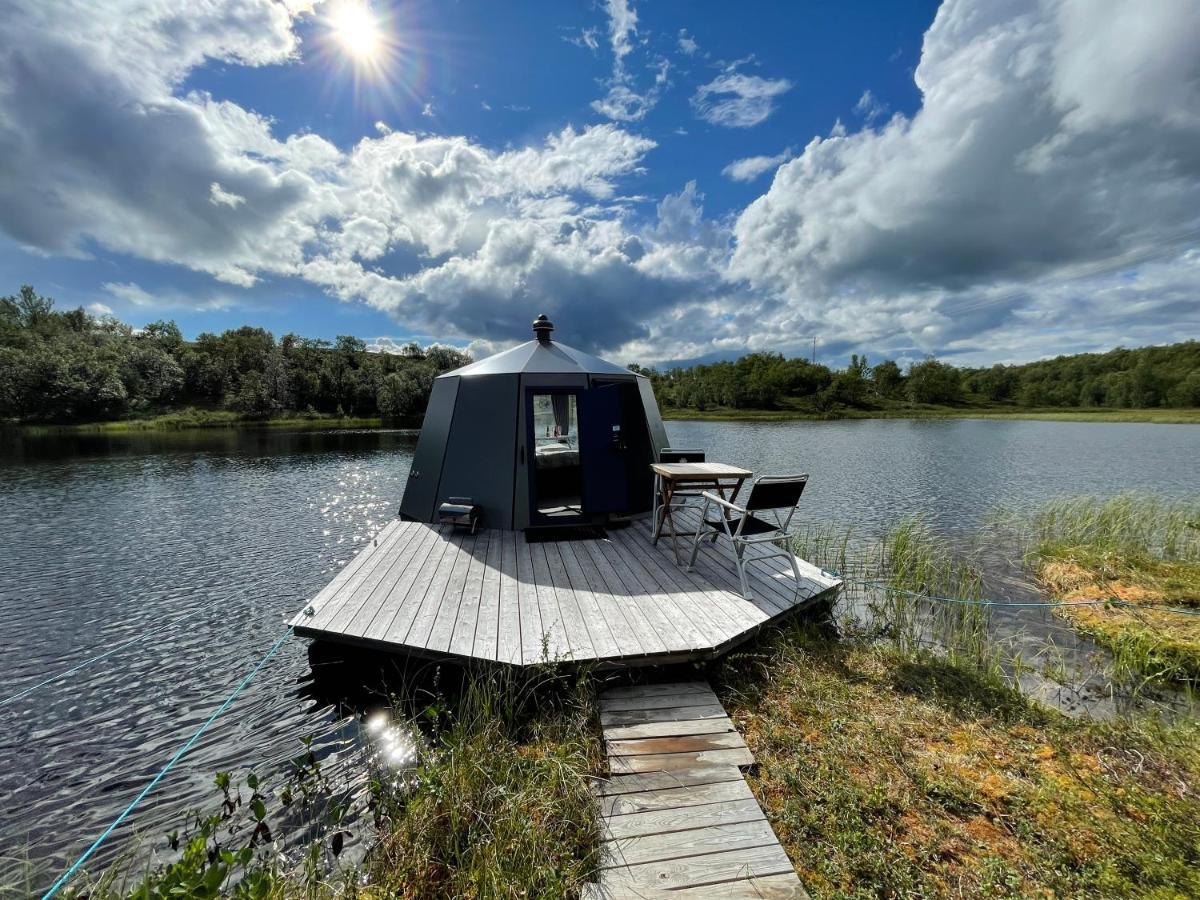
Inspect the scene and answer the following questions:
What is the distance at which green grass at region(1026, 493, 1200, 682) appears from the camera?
4590 mm

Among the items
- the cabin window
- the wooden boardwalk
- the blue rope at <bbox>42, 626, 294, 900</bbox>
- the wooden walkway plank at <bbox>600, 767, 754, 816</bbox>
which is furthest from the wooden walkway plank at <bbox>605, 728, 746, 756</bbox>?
the cabin window

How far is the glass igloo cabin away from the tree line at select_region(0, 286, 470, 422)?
44196 mm

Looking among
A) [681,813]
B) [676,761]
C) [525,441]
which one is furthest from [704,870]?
[525,441]

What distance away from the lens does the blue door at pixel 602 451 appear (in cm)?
672

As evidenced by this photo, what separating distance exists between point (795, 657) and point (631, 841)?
2358 mm

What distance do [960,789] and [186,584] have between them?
9.20 metres

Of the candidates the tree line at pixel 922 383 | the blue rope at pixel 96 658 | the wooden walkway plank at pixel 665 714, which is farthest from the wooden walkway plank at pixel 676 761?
the tree line at pixel 922 383

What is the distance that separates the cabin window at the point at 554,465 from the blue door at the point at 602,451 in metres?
0.48

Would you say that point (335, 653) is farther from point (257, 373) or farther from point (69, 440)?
point (257, 373)

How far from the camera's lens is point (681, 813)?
2418 millimetres

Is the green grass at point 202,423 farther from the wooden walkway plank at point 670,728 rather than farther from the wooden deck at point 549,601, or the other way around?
the wooden walkway plank at point 670,728

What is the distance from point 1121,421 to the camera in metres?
42.4

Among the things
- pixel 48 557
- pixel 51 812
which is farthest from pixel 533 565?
pixel 48 557

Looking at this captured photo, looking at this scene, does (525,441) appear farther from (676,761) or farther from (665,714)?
(676,761)
